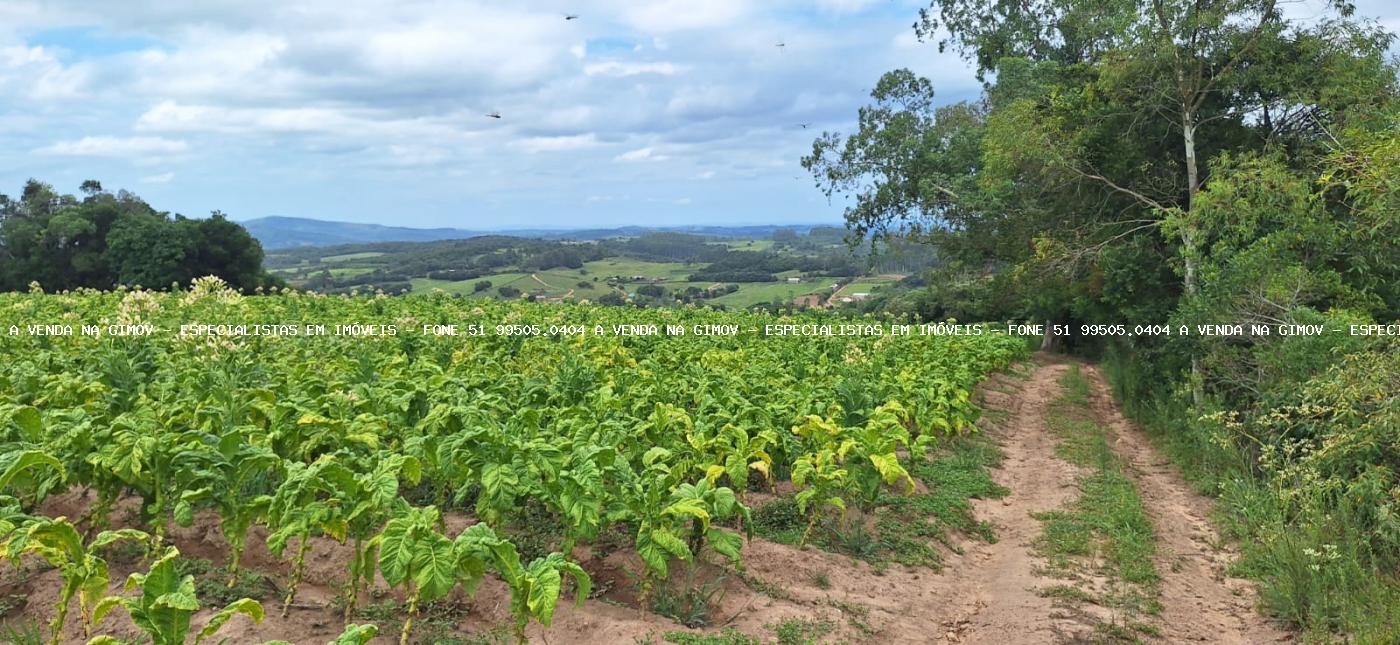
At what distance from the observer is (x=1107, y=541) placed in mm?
8586

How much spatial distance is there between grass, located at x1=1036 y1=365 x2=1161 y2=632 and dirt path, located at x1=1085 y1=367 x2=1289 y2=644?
0.16 metres

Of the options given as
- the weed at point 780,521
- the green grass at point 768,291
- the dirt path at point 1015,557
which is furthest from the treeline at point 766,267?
the weed at point 780,521

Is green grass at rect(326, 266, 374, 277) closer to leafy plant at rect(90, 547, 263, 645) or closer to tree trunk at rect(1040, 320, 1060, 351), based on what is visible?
tree trunk at rect(1040, 320, 1060, 351)

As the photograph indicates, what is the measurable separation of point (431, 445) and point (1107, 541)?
6.92 metres

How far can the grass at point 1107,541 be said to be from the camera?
23.1 feet

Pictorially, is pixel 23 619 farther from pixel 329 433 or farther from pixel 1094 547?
pixel 1094 547

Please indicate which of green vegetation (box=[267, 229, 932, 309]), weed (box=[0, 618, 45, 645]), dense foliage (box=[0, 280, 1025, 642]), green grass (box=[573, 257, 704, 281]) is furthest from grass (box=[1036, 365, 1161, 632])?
green grass (box=[573, 257, 704, 281])

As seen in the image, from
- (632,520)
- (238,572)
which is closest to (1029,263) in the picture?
(632,520)

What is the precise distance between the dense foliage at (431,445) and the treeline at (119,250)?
110 ft

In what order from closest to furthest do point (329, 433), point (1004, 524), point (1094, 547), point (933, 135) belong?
point (329, 433), point (1094, 547), point (1004, 524), point (933, 135)

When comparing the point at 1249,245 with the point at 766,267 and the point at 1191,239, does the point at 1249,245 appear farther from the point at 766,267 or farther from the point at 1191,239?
the point at 766,267

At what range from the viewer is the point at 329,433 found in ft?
19.7

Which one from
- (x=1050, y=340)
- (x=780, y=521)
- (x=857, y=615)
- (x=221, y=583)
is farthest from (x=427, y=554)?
(x=1050, y=340)

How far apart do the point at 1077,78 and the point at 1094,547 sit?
14424 millimetres
